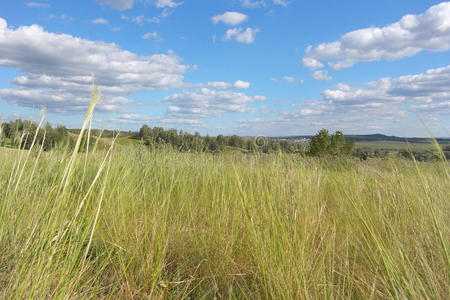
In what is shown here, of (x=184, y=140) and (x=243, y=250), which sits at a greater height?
(x=184, y=140)

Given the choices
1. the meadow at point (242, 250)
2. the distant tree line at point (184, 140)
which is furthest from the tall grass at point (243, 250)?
the distant tree line at point (184, 140)

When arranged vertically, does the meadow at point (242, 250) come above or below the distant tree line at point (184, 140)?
below

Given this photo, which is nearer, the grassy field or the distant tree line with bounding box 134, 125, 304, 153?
the grassy field

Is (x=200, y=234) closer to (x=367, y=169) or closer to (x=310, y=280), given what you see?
(x=310, y=280)

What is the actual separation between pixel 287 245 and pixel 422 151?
2.02 metres

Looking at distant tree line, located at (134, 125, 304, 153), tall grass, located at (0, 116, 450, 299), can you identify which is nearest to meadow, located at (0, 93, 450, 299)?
tall grass, located at (0, 116, 450, 299)

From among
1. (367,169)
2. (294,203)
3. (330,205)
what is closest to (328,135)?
(367,169)

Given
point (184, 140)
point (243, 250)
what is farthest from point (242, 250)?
point (184, 140)

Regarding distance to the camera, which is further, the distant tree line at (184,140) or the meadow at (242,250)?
the distant tree line at (184,140)

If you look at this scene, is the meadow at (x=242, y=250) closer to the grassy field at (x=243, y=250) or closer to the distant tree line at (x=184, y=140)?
the grassy field at (x=243, y=250)

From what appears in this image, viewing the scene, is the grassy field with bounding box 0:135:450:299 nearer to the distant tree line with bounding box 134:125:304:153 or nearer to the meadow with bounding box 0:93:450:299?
the meadow with bounding box 0:93:450:299

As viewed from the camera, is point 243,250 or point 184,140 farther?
point 184,140

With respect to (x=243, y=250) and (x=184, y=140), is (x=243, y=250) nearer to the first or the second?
(x=243, y=250)

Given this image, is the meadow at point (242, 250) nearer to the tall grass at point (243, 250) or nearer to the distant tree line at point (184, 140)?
the tall grass at point (243, 250)
